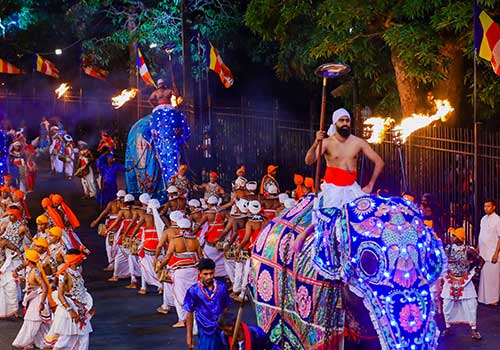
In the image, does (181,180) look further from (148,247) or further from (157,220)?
(157,220)

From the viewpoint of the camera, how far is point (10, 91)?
4266 centimetres

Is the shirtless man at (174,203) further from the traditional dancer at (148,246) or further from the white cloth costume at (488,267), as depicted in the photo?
the white cloth costume at (488,267)

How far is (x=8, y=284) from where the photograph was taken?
667 inches

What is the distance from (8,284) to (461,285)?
21.0ft

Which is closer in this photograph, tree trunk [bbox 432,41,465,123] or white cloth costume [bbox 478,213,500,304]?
white cloth costume [bbox 478,213,500,304]

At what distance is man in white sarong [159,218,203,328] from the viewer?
1572cm

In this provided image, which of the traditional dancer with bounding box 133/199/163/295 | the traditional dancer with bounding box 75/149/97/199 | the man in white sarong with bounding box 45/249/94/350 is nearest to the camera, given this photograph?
the man in white sarong with bounding box 45/249/94/350

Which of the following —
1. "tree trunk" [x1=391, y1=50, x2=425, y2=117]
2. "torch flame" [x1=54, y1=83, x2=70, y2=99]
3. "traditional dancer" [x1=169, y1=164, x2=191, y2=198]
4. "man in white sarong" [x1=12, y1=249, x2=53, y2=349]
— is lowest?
"man in white sarong" [x1=12, y1=249, x2=53, y2=349]

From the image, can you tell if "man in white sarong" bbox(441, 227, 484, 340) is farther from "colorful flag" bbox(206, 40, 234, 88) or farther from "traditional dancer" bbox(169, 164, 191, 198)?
"colorful flag" bbox(206, 40, 234, 88)

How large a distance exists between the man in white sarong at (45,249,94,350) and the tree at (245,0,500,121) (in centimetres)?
862

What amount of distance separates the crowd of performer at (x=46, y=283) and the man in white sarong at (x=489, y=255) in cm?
595

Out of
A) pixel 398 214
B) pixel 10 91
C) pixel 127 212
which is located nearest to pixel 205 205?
pixel 127 212

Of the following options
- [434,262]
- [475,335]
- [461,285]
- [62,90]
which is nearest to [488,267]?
[461,285]

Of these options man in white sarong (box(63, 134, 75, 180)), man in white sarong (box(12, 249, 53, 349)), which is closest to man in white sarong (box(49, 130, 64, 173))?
man in white sarong (box(63, 134, 75, 180))
